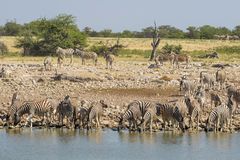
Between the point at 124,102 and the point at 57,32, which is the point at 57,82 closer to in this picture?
the point at 124,102

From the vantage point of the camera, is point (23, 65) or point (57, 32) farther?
point (57, 32)

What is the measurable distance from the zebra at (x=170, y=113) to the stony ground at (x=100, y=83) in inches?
101

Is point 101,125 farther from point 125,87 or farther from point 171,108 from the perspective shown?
point 125,87

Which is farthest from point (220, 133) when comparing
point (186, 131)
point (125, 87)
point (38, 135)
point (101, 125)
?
point (125, 87)

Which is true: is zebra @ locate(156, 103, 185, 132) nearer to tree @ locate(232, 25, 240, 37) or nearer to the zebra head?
the zebra head

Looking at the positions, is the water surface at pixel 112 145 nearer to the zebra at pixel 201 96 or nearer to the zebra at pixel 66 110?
the zebra at pixel 66 110

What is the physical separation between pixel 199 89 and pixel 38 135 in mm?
7863

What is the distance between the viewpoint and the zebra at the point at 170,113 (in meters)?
21.9

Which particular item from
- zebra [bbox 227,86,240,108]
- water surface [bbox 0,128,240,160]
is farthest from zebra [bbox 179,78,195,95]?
water surface [bbox 0,128,240,160]

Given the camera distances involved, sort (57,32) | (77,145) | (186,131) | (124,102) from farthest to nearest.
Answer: (57,32), (124,102), (186,131), (77,145)

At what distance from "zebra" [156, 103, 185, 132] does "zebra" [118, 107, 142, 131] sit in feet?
2.22

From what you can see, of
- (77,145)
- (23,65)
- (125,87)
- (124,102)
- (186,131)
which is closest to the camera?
(77,145)

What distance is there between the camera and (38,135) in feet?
70.7

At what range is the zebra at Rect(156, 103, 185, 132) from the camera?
2192 cm
